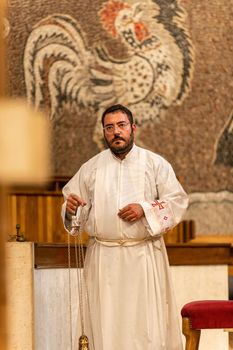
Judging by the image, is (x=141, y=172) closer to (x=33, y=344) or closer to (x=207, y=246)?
(x=33, y=344)

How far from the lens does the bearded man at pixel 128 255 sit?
5590mm

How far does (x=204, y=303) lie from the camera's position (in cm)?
607

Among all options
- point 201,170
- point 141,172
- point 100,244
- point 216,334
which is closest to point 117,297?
point 100,244

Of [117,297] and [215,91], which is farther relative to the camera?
[215,91]

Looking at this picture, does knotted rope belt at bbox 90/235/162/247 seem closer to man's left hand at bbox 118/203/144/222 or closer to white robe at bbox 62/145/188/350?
white robe at bbox 62/145/188/350

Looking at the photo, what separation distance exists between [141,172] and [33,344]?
4.69 ft

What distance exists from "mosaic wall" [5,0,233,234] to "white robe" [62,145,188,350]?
544 centimetres

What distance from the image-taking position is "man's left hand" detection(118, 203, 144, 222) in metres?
5.40

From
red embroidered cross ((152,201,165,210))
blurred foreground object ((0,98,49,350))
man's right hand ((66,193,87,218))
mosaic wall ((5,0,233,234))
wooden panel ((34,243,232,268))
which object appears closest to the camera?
blurred foreground object ((0,98,49,350))

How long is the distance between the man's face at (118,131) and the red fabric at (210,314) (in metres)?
1.17

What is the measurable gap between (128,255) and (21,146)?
167 inches

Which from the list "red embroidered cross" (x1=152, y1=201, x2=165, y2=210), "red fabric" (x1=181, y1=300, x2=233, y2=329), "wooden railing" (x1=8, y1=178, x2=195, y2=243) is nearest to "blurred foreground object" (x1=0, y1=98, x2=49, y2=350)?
"red embroidered cross" (x1=152, y1=201, x2=165, y2=210)

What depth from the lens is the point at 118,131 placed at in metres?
5.60

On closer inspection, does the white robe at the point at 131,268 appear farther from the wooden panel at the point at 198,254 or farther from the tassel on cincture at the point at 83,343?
the wooden panel at the point at 198,254
